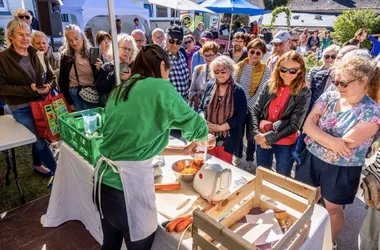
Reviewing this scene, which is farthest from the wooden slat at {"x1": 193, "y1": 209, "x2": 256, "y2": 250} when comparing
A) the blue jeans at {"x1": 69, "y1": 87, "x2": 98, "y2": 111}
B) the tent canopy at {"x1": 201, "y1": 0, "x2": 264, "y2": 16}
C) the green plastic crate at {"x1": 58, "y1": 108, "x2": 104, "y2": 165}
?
the tent canopy at {"x1": 201, "y1": 0, "x2": 264, "y2": 16}

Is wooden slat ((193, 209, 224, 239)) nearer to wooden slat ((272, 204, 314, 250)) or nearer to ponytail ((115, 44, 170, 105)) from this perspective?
wooden slat ((272, 204, 314, 250))

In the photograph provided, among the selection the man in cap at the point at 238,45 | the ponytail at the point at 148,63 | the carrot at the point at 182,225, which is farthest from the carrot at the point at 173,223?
the man in cap at the point at 238,45

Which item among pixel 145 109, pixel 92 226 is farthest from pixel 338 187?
pixel 92 226

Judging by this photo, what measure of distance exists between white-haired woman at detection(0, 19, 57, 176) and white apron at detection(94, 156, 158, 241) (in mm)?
1840

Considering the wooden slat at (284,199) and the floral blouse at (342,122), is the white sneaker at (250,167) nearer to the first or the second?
the floral blouse at (342,122)

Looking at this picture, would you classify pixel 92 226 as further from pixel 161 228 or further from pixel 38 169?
pixel 38 169

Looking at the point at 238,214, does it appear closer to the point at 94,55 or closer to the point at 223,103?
the point at 223,103

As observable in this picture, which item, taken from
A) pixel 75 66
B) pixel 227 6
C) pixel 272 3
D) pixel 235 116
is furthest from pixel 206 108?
pixel 272 3

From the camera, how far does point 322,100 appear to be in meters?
1.90

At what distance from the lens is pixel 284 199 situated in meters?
1.34

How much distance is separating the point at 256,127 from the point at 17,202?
2.42 meters

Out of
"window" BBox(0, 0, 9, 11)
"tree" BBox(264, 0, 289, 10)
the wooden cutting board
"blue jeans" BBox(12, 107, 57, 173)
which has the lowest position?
"blue jeans" BBox(12, 107, 57, 173)

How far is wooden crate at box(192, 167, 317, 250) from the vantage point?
0.96 metres

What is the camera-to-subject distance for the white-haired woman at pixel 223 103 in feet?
7.78
